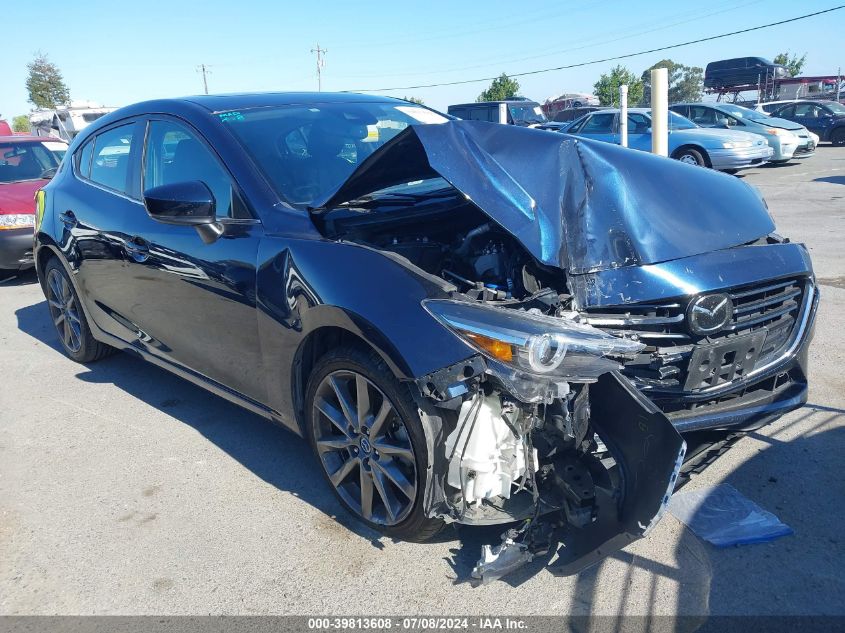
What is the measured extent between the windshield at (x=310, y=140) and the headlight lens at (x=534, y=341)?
44.8 inches

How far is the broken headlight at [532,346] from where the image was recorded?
2.41 metres

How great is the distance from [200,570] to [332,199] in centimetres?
167

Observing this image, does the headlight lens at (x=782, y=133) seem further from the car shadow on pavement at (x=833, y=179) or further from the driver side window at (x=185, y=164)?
the driver side window at (x=185, y=164)

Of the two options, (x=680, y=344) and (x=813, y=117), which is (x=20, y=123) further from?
(x=680, y=344)

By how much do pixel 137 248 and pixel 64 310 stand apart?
184 cm

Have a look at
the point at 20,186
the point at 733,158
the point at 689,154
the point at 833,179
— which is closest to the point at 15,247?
the point at 20,186

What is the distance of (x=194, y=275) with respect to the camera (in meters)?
3.60

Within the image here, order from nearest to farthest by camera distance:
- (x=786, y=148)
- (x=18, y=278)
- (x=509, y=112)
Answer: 1. (x=18, y=278)
2. (x=786, y=148)
3. (x=509, y=112)

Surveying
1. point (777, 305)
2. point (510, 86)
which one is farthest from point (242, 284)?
point (510, 86)

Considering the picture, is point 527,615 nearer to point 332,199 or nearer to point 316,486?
point 316,486

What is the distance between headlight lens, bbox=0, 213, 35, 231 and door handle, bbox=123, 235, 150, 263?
190 inches

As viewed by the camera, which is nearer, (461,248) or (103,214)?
(461,248)

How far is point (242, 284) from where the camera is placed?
3316mm

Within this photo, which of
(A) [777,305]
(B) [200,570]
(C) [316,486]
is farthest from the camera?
(C) [316,486]
